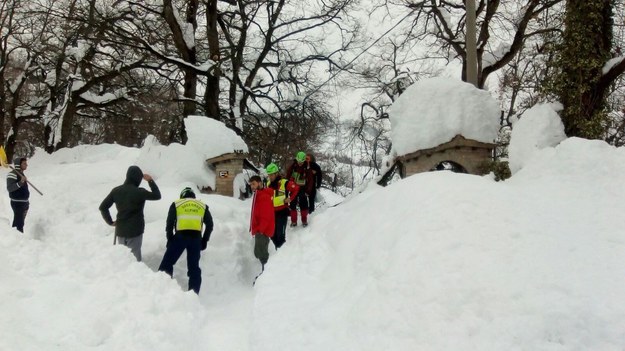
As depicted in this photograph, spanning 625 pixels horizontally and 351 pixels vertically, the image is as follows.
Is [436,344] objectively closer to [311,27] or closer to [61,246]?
[61,246]

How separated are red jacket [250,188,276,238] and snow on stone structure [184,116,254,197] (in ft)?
12.8


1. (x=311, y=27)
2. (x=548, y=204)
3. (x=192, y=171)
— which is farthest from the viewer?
(x=311, y=27)

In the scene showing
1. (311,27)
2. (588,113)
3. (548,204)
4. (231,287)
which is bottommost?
(231,287)

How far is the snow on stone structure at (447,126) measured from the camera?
28.9ft

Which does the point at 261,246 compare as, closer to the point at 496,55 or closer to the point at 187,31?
the point at 187,31

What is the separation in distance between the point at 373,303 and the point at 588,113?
16.4ft

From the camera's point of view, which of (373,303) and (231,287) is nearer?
(373,303)

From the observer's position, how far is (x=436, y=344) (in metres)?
3.49

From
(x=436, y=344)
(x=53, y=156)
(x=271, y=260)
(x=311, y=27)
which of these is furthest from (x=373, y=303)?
(x=53, y=156)

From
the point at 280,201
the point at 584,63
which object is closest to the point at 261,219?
the point at 280,201

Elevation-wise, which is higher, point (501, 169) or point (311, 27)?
point (311, 27)

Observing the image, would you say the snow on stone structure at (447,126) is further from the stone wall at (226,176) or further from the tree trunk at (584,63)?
the stone wall at (226,176)

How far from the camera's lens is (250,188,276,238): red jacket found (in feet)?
23.2

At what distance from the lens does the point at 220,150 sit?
10930 mm
